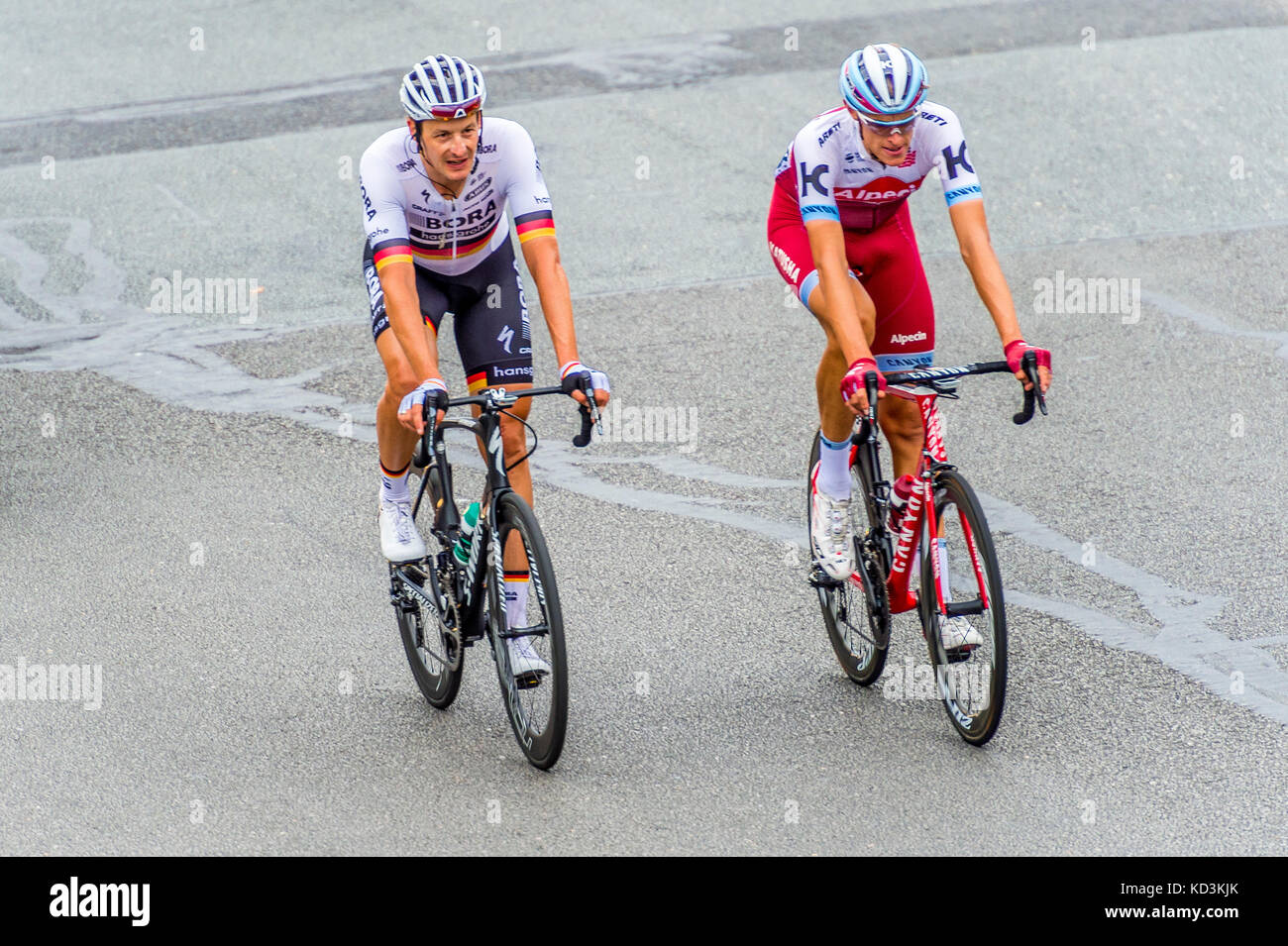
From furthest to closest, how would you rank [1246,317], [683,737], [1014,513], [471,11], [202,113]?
[471,11], [202,113], [1246,317], [1014,513], [683,737]

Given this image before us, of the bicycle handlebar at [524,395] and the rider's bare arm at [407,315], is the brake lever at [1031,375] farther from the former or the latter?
the rider's bare arm at [407,315]

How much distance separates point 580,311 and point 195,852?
17.2ft

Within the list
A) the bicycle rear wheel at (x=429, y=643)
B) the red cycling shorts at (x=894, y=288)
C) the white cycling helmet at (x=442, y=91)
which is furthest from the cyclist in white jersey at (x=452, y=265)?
the red cycling shorts at (x=894, y=288)

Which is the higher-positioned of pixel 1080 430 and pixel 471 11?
pixel 471 11

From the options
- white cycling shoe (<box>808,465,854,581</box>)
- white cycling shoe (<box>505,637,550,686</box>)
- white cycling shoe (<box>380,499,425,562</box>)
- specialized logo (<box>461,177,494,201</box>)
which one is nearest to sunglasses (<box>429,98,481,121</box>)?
specialized logo (<box>461,177,494,201</box>)

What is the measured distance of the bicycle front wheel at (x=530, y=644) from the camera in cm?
439

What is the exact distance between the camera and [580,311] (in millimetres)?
9000

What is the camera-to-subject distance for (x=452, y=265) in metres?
5.07

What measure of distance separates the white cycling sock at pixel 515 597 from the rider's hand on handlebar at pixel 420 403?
60 cm

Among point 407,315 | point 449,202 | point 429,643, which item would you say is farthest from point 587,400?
point 429,643

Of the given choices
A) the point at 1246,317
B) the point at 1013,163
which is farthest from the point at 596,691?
the point at 1013,163

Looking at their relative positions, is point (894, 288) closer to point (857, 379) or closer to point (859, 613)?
point (857, 379)

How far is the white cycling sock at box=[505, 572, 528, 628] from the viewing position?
466cm
